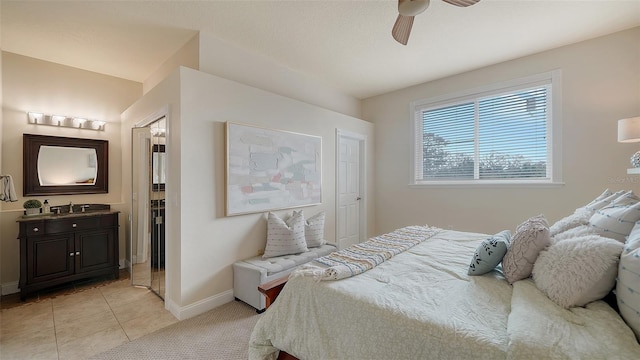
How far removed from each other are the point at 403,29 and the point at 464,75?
2342 millimetres

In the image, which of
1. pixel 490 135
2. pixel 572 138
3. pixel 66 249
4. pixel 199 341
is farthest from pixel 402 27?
pixel 66 249

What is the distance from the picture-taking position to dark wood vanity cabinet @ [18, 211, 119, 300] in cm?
277

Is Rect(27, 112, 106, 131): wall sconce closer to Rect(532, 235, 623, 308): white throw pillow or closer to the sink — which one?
the sink

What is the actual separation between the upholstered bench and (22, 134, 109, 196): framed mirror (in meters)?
2.54

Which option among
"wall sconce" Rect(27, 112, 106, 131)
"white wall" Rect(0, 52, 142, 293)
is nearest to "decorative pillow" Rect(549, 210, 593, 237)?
"white wall" Rect(0, 52, 142, 293)

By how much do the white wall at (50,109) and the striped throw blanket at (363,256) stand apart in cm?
347

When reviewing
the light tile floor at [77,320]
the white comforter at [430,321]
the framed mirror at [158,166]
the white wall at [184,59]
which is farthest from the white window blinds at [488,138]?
the light tile floor at [77,320]

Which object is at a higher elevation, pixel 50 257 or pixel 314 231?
pixel 314 231

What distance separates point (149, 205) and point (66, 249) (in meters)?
1.18

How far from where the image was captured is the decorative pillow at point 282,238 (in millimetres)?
2916

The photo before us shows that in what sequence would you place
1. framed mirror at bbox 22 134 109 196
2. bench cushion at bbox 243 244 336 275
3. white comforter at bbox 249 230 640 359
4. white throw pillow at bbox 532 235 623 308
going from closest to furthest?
1. white comforter at bbox 249 230 640 359
2. white throw pillow at bbox 532 235 623 308
3. bench cushion at bbox 243 244 336 275
4. framed mirror at bbox 22 134 109 196

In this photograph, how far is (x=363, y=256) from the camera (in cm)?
192

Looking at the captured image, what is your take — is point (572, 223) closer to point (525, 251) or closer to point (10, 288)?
point (525, 251)

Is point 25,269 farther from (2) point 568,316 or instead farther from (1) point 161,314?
(2) point 568,316
